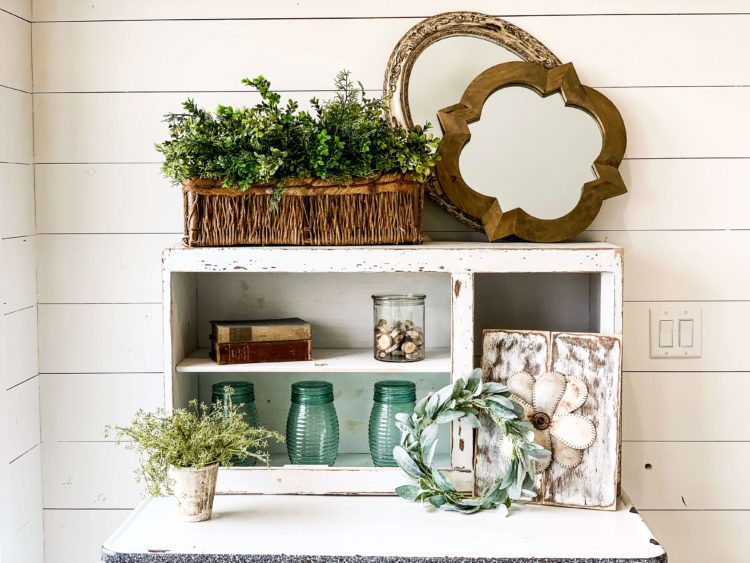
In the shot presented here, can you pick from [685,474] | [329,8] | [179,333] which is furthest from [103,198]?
[685,474]

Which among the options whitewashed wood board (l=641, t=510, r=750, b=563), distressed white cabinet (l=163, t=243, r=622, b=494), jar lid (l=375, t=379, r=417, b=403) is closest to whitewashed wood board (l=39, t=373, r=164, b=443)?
distressed white cabinet (l=163, t=243, r=622, b=494)

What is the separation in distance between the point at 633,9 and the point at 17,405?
150 cm

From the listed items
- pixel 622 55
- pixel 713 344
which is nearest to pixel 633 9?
pixel 622 55

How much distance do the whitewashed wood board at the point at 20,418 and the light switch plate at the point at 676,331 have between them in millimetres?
1310

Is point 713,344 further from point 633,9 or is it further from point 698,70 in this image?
point 633,9

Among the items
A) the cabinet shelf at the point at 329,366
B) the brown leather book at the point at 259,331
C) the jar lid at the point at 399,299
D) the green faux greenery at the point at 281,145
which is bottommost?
the cabinet shelf at the point at 329,366

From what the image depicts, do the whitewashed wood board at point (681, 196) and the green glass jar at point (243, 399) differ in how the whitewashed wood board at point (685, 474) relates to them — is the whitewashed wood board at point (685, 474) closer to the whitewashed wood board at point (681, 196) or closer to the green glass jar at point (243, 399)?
the whitewashed wood board at point (681, 196)

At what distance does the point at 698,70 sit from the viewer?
1727 mm

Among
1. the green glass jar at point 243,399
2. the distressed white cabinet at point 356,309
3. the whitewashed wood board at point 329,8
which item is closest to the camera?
the distressed white cabinet at point 356,309

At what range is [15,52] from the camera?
5.49 ft

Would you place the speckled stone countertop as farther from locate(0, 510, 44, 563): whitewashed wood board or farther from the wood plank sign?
locate(0, 510, 44, 563): whitewashed wood board

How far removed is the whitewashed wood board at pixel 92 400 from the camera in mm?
1790

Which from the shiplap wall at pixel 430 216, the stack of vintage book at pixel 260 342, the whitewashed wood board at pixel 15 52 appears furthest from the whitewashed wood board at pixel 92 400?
the whitewashed wood board at pixel 15 52

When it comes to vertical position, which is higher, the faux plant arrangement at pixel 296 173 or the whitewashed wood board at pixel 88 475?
the faux plant arrangement at pixel 296 173
